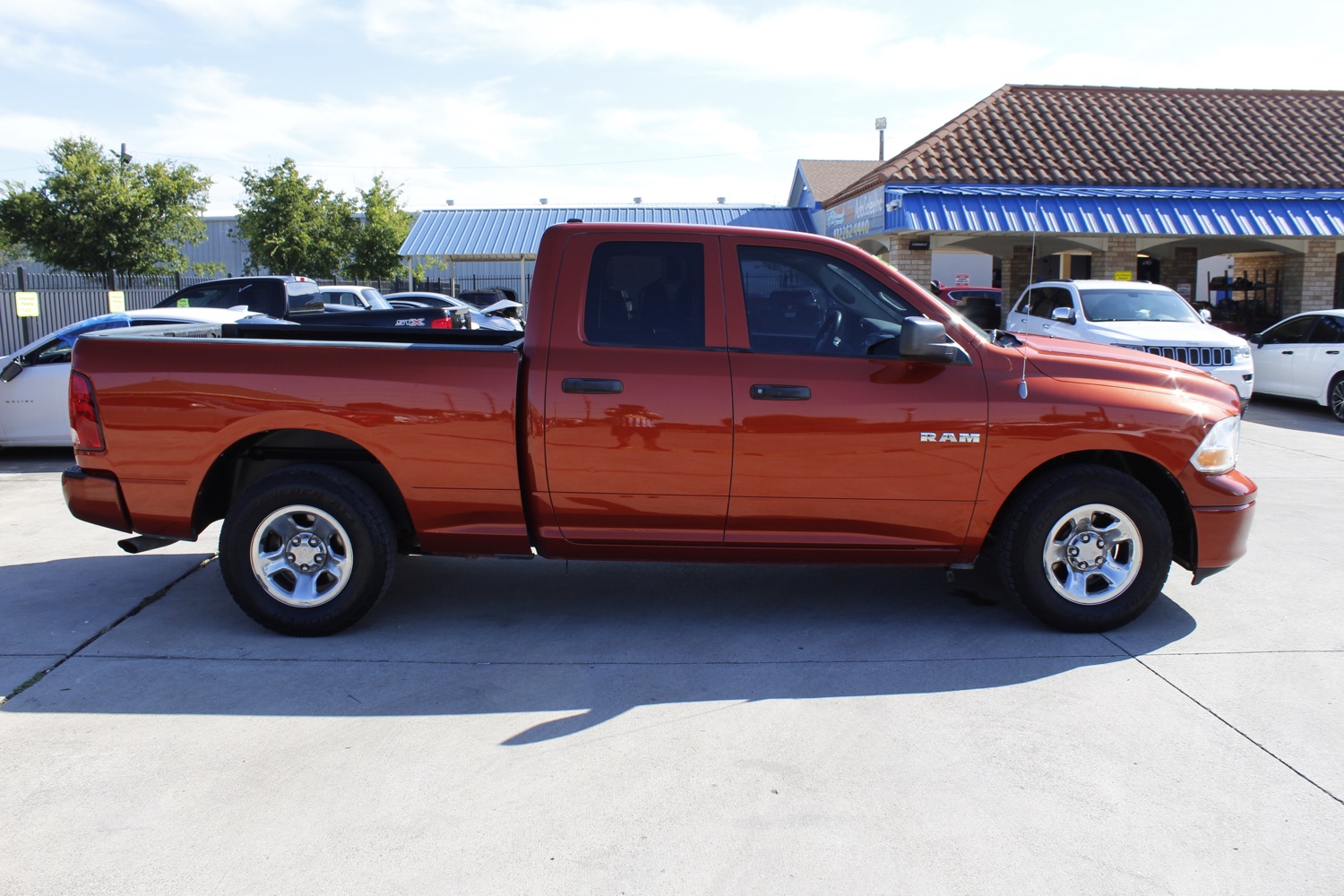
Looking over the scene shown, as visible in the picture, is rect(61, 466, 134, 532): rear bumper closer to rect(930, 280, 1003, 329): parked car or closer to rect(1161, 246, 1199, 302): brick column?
rect(930, 280, 1003, 329): parked car

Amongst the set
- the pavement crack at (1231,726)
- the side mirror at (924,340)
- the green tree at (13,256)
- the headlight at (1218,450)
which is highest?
the green tree at (13,256)

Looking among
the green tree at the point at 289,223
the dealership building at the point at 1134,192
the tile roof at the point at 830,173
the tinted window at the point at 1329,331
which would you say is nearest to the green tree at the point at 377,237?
the green tree at the point at 289,223

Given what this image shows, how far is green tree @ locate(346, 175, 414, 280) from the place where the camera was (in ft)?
130

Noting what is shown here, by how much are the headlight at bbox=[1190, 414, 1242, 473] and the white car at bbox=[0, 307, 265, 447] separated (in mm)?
9069

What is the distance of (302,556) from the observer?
16.3 ft

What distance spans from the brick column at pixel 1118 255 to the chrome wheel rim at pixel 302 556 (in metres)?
17.5

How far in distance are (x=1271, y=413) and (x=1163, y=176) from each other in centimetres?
597

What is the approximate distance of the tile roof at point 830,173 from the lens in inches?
1574

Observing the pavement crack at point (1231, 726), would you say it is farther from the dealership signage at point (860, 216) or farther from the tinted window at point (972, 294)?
the tinted window at point (972, 294)

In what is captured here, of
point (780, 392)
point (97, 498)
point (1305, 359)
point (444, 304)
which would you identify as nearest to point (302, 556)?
point (97, 498)

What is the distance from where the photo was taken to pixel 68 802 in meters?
3.44

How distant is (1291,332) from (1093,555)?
1241 cm

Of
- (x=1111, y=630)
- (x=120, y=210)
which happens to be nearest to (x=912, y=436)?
(x=1111, y=630)

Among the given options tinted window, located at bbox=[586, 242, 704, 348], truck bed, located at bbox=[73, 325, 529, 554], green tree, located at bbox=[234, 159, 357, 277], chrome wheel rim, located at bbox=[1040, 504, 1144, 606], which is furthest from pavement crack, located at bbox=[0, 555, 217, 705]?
green tree, located at bbox=[234, 159, 357, 277]
